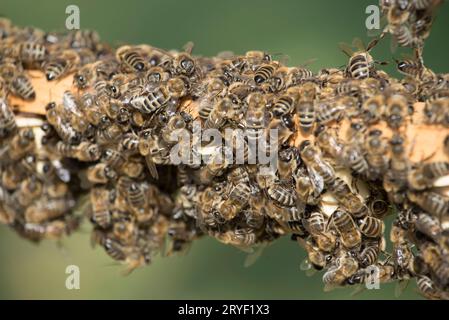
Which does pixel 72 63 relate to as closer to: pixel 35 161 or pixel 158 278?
pixel 35 161

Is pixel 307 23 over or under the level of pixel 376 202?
over

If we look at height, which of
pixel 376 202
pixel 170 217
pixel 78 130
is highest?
pixel 78 130

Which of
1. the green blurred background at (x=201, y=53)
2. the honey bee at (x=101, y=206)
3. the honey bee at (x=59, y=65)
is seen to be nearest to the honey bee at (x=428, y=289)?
the honey bee at (x=101, y=206)

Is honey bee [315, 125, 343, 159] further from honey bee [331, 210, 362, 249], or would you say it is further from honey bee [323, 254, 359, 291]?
honey bee [323, 254, 359, 291]

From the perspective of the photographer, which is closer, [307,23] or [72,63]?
[72,63]

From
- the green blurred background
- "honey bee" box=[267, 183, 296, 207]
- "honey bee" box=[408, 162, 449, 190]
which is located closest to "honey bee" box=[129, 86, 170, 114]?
"honey bee" box=[267, 183, 296, 207]

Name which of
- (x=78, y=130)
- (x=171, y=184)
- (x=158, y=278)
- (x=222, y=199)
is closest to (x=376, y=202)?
(x=222, y=199)

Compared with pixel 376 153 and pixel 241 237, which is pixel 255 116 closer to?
pixel 376 153
